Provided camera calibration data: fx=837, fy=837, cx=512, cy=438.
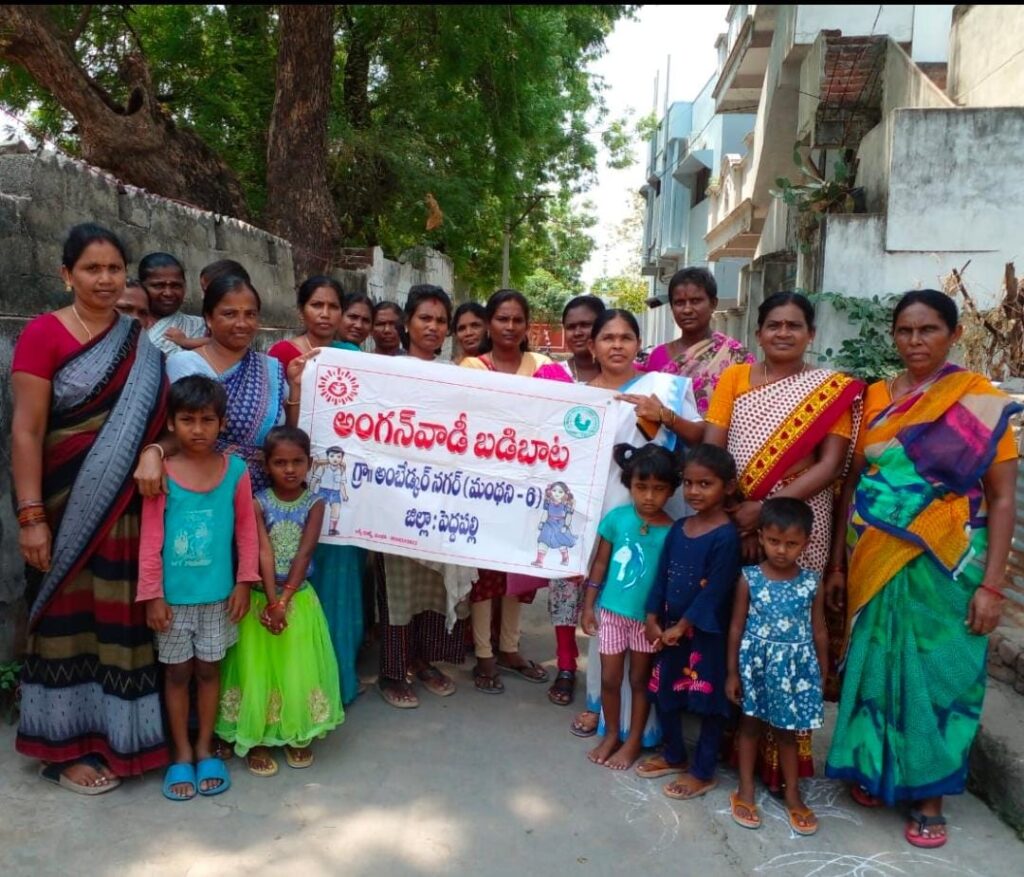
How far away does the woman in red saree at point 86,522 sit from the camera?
2715 millimetres

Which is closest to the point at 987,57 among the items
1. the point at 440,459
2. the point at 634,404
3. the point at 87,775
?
the point at 634,404

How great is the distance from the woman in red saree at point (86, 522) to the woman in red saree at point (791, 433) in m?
2.10

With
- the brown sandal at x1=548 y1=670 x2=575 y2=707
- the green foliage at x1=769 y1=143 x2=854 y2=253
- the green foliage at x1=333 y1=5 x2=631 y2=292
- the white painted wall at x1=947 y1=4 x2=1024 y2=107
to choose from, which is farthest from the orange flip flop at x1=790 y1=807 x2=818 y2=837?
the green foliage at x1=333 y1=5 x2=631 y2=292

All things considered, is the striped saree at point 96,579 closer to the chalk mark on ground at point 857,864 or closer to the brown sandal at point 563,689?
the brown sandal at point 563,689

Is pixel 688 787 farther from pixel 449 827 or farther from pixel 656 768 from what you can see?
pixel 449 827

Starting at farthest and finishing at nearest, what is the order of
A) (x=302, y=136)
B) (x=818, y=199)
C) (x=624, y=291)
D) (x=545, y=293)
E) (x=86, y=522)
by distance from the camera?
(x=545, y=293), (x=624, y=291), (x=818, y=199), (x=302, y=136), (x=86, y=522)

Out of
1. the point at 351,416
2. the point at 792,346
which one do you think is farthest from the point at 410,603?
the point at 792,346

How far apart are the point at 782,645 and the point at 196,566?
6.58 ft

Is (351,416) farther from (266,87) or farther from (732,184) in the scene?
(732,184)

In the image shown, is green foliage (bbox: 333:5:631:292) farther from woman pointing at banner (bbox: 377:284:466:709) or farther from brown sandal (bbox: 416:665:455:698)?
brown sandal (bbox: 416:665:455:698)

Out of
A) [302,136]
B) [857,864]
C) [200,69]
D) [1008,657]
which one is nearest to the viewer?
[857,864]

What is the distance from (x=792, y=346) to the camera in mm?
3012

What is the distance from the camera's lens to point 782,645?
2.81 m

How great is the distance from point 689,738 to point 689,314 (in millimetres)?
1901
